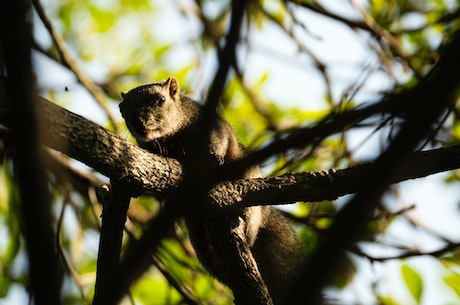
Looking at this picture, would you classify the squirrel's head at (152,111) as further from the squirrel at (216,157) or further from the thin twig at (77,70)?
the thin twig at (77,70)

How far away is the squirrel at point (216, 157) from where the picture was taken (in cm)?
332

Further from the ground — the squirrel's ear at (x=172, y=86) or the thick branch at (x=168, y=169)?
the squirrel's ear at (x=172, y=86)

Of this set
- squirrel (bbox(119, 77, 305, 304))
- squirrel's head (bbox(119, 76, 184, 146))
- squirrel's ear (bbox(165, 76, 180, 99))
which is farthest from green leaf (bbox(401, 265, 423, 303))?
squirrel's ear (bbox(165, 76, 180, 99))

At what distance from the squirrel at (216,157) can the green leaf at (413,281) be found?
569 mm

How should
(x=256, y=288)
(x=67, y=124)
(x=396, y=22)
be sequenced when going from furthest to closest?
(x=396, y=22) → (x=256, y=288) → (x=67, y=124)

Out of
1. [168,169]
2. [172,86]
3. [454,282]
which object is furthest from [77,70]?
[454,282]

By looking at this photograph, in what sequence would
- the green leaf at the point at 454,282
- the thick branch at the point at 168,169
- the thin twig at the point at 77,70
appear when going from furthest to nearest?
the thin twig at the point at 77,70
the green leaf at the point at 454,282
the thick branch at the point at 168,169

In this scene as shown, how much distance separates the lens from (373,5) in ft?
14.8

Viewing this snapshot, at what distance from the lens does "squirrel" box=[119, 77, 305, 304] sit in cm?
332

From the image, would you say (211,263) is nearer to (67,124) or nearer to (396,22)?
(67,124)

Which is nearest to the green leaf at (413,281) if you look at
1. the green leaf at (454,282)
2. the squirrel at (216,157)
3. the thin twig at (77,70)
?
the green leaf at (454,282)

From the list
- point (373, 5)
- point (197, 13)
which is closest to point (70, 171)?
point (197, 13)

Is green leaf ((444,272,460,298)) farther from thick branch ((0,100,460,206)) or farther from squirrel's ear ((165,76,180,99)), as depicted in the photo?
squirrel's ear ((165,76,180,99))

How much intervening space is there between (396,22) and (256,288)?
279 centimetres
